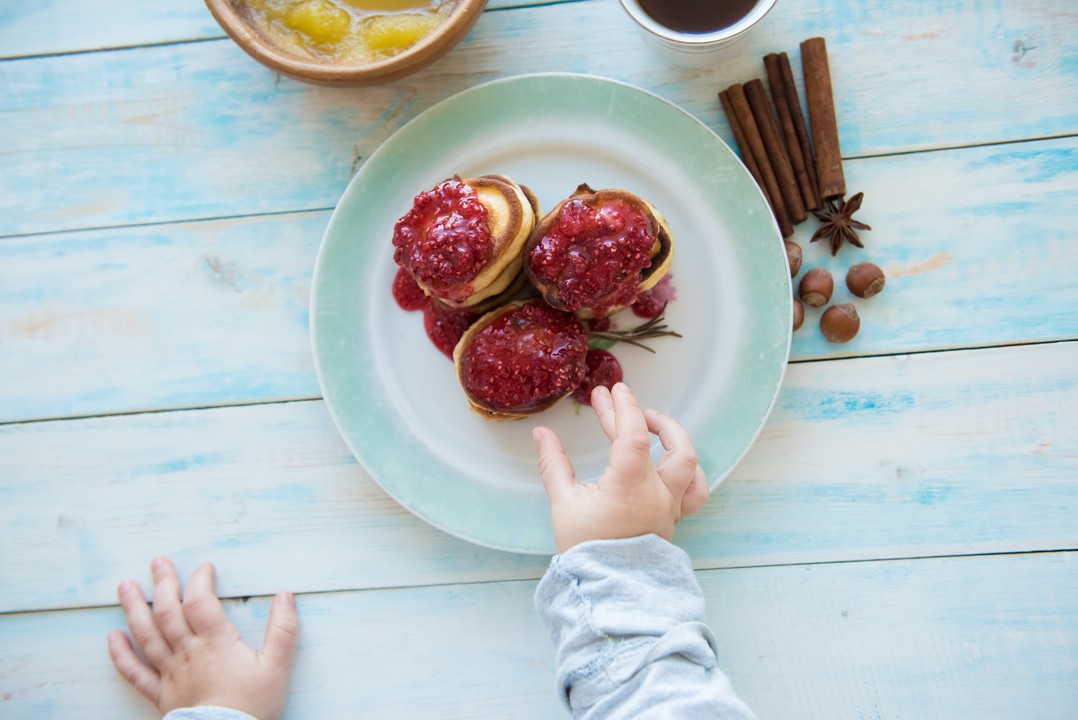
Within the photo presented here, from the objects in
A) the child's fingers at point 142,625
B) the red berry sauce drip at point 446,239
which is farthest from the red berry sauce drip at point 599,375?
the child's fingers at point 142,625

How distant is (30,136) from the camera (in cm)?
158

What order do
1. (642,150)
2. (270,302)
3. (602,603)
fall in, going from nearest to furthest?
(602,603) → (642,150) → (270,302)

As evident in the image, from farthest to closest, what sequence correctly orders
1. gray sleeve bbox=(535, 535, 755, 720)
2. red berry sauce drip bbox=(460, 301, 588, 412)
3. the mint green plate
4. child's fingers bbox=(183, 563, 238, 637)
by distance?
child's fingers bbox=(183, 563, 238, 637) < the mint green plate < red berry sauce drip bbox=(460, 301, 588, 412) < gray sleeve bbox=(535, 535, 755, 720)

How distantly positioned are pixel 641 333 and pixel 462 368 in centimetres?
33

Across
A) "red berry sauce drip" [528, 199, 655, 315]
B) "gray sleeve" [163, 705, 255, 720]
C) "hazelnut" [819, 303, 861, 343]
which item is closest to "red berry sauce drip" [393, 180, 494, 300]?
"red berry sauce drip" [528, 199, 655, 315]

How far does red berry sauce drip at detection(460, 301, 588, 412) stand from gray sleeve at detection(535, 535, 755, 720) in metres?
0.26

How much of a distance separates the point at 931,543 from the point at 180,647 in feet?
4.71

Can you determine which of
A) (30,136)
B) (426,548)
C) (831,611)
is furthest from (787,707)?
(30,136)

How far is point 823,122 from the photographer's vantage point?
1.45 metres

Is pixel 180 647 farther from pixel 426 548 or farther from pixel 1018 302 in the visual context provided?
pixel 1018 302

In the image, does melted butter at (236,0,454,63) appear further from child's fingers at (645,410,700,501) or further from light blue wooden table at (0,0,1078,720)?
child's fingers at (645,410,700,501)

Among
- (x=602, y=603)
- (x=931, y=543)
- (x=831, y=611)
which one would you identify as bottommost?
(x=831, y=611)

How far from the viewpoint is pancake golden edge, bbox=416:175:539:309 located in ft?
4.13

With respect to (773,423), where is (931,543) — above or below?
Answer: below
